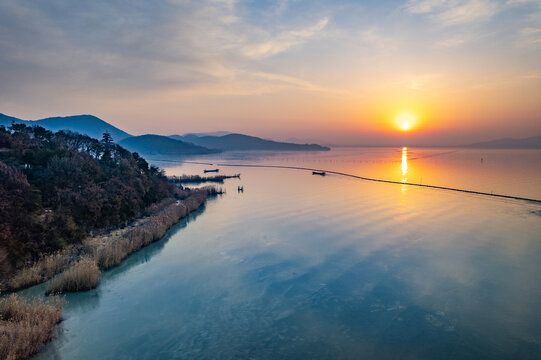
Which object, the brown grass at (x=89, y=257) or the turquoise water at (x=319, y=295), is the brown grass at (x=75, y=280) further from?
the turquoise water at (x=319, y=295)

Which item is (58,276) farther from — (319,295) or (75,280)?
(319,295)

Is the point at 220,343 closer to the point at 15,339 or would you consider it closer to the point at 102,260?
the point at 15,339

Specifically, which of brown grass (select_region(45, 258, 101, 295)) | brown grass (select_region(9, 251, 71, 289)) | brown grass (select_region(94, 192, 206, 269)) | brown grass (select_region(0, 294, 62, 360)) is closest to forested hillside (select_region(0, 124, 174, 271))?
brown grass (select_region(9, 251, 71, 289))

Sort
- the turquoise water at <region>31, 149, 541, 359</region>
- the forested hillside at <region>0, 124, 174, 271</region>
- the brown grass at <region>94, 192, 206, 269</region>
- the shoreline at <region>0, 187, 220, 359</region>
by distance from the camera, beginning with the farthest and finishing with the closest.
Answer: the brown grass at <region>94, 192, 206, 269</region> → the forested hillside at <region>0, 124, 174, 271</region> → the turquoise water at <region>31, 149, 541, 359</region> → the shoreline at <region>0, 187, 220, 359</region>

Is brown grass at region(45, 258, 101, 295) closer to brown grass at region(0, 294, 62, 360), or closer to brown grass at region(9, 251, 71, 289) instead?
brown grass at region(9, 251, 71, 289)

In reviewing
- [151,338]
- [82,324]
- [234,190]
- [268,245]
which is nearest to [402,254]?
[268,245]

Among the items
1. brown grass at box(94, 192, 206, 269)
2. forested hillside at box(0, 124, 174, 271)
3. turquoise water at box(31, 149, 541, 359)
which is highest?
forested hillside at box(0, 124, 174, 271)

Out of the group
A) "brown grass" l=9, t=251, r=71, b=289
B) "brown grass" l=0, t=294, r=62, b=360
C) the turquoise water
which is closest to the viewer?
"brown grass" l=0, t=294, r=62, b=360
